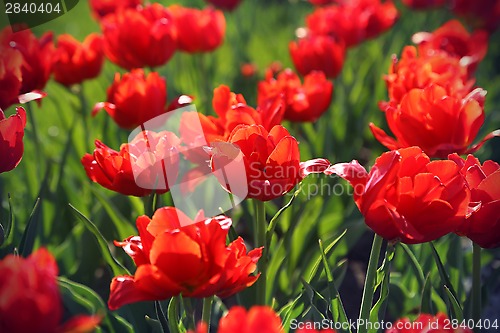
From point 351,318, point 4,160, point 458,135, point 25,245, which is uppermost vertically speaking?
point 4,160

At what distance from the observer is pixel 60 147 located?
6.93 ft

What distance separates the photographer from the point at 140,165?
1077 mm

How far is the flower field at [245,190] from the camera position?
0.85 meters

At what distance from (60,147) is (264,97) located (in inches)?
35.6

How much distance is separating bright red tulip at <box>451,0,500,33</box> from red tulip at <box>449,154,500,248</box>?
6.18 ft

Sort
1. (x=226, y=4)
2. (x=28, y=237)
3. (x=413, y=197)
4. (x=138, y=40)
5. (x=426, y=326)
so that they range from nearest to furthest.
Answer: (x=426, y=326), (x=413, y=197), (x=28, y=237), (x=138, y=40), (x=226, y=4)

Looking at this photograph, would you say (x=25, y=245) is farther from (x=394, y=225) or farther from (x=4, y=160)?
(x=394, y=225)

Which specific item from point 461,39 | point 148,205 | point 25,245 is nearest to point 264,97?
point 148,205

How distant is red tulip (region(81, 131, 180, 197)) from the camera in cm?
108

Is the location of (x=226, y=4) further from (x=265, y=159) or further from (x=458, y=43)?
(x=265, y=159)

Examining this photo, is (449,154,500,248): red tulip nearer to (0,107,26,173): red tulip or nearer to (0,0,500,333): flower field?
(0,0,500,333): flower field

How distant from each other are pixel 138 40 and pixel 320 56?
49 cm

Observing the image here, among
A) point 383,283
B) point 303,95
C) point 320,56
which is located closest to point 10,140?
point 383,283

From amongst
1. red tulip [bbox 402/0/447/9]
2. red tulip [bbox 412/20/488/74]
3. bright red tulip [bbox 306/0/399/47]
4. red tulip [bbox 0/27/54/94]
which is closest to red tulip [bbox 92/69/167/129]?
red tulip [bbox 0/27/54/94]
